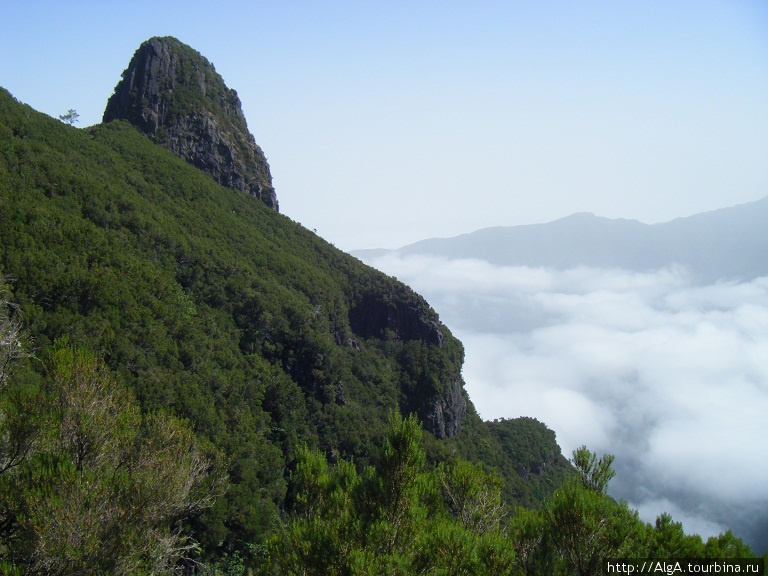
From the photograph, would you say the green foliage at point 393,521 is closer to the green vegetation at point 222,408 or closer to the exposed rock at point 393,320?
the green vegetation at point 222,408

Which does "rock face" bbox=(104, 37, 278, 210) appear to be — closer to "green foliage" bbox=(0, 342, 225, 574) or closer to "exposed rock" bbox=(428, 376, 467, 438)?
"exposed rock" bbox=(428, 376, 467, 438)

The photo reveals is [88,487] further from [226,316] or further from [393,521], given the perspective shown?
[226,316]

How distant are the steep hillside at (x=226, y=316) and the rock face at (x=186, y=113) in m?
3.60

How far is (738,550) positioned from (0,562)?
40.4 feet

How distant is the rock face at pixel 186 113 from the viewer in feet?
233

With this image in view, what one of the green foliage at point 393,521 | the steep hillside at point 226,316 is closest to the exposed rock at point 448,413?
the steep hillside at point 226,316

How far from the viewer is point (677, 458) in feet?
589

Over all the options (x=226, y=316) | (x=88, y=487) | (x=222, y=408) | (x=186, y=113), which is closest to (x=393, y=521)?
(x=88, y=487)

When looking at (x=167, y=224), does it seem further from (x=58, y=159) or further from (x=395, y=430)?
(x=395, y=430)

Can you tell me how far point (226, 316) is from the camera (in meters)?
45.2

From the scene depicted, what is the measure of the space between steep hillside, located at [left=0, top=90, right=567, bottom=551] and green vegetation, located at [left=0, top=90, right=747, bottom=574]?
0.20m

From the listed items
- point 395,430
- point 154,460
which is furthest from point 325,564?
point 154,460

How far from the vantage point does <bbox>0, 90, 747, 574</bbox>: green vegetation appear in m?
8.97

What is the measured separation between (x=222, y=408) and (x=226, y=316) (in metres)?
12.6
